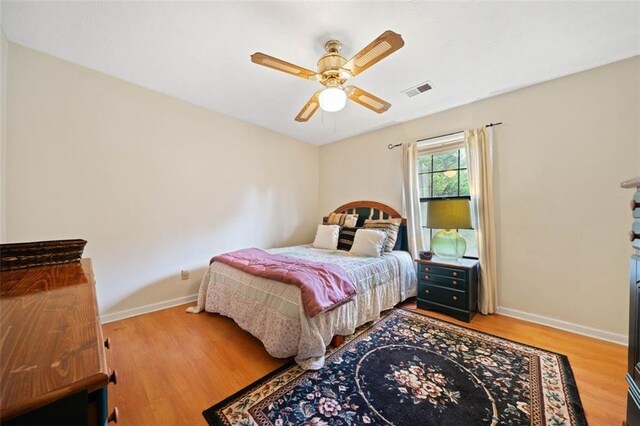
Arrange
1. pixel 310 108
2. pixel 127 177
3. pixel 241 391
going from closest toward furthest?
pixel 241 391 < pixel 310 108 < pixel 127 177

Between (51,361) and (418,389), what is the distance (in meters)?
1.84

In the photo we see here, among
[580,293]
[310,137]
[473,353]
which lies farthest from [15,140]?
[580,293]

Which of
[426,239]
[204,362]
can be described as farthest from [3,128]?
[426,239]

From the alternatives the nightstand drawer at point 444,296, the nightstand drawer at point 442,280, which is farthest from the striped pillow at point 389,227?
the nightstand drawer at point 444,296

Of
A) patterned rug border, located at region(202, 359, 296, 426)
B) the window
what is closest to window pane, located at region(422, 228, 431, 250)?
the window

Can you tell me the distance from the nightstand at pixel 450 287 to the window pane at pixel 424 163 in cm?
131

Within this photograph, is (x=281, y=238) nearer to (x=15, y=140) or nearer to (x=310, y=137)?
(x=310, y=137)

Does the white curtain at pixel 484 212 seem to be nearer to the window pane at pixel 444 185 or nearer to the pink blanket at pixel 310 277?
the window pane at pixel 444 185

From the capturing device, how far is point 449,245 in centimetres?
281

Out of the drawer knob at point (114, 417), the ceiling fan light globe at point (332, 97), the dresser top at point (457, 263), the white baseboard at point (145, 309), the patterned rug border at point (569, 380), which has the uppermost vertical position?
the ceiling fan light globe at point (332, 97)

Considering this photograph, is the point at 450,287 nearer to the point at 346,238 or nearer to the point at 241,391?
the point at 346,238

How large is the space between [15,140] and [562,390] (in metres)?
4.60

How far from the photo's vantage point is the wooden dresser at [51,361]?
1.30ft

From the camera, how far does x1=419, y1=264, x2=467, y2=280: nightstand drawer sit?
2574 millimetres
